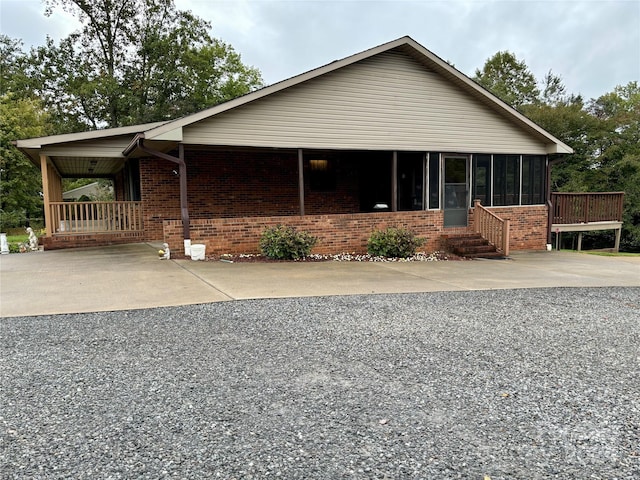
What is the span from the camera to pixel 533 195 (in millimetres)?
13883

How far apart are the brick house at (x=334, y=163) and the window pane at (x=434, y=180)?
0.03 metres

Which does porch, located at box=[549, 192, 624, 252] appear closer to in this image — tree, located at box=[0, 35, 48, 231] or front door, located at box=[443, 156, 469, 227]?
front door, located at box=[443, 156, 469, 227]

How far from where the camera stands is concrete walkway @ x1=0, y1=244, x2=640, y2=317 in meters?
5.74

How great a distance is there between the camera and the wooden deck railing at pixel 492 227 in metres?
11.8

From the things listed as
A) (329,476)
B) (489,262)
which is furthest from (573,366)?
(489,262)

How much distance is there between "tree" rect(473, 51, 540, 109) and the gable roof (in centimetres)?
2440

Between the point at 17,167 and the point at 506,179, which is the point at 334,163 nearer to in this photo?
the point at 506,179

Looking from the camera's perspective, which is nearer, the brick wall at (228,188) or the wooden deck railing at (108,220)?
the wooden deck railing at (108,220)

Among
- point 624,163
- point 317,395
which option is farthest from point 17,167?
point 624,163

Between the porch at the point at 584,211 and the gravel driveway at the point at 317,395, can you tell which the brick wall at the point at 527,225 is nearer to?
the porch at the point at 584,211

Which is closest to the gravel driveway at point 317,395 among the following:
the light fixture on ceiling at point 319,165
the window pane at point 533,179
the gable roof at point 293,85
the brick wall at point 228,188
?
the gable roof at point 293,85

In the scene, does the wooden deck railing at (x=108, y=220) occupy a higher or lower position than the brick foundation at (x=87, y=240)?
higher

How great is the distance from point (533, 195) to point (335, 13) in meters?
18.8

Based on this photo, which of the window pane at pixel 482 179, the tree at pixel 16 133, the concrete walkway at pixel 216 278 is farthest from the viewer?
the tree at pixel 16 133
